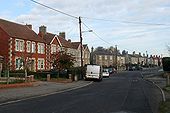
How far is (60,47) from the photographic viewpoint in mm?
80188

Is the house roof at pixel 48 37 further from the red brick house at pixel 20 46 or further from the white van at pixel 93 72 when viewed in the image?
the white van at pixel 93 72

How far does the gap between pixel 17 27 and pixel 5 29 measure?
256 inches

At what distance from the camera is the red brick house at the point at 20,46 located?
2287 inches

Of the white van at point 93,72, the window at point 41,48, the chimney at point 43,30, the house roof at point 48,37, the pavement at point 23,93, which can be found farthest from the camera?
the chimney at point 43,30

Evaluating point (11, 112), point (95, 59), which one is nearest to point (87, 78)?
point (11, 112)

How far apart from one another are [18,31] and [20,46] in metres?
3.22

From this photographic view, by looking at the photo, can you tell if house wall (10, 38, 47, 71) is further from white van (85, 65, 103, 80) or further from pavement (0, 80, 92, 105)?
pavement (0, 80, 92, 105)

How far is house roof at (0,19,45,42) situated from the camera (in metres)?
59.5

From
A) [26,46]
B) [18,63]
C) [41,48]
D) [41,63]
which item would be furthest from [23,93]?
[41,48]

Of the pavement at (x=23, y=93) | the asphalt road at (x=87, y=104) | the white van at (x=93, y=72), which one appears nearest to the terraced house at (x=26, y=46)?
the white van at (x=93, y=72)

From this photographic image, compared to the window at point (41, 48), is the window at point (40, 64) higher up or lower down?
lower down

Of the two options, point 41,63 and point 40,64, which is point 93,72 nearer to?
point 40,64

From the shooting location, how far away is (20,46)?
201 feet

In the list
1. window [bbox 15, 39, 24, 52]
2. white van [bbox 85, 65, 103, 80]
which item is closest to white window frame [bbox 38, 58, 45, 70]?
window [bbox 15, 39, 24, 52]
